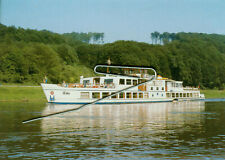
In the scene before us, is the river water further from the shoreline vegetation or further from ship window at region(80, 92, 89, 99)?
the shoreline vegetation

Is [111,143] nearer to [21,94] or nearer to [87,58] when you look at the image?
[21,94]

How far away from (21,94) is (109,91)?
1899 centimetres

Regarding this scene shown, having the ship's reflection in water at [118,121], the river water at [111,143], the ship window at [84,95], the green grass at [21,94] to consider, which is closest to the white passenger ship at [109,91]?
the ship window at [84,95]

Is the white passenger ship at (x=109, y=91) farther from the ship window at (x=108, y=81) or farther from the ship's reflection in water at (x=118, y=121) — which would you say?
the ship's reflection in water at (x=118, y=121)

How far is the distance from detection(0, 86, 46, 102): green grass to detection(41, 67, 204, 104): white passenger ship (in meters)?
9.65

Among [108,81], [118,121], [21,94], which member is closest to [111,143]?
[118,121]

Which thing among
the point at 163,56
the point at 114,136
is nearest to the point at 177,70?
the point at 163,56

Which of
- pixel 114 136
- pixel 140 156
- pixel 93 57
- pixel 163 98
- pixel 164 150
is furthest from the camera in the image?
pixel 93 57

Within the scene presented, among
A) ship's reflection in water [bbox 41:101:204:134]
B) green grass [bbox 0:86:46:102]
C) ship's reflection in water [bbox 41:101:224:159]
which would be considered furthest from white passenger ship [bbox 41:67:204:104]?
ship's reflection in water [bbox 41:101:224:159]

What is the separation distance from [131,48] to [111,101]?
66.2m

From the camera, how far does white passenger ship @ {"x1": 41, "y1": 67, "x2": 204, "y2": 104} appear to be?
59.3 m

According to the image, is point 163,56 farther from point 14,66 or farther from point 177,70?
Result: point 14,66

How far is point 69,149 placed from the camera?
16938 mm

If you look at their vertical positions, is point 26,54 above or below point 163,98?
above
